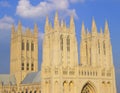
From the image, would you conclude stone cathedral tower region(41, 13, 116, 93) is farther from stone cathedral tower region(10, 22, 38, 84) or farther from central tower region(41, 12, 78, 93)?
stone cathedral tower region(10, 22, 38, 84)

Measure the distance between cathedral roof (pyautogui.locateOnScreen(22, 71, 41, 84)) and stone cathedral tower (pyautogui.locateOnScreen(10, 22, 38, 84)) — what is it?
10.2 ft

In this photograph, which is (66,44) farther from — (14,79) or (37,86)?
(14,79)

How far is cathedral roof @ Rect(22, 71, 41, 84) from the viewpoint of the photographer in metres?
101

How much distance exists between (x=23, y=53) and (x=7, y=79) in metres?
12.4

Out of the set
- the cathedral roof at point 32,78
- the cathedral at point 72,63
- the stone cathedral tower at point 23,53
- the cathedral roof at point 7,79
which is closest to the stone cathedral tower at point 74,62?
the cathedral at point 72,63

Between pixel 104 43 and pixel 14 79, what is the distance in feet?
135

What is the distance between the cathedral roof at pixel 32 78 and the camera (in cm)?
10099

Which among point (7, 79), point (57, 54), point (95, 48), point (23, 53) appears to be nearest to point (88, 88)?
point (95, 48)

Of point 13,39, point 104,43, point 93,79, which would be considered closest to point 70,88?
point 93,79

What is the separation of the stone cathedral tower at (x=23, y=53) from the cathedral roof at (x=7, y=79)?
2057 millimetres

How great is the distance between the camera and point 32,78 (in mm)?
104375

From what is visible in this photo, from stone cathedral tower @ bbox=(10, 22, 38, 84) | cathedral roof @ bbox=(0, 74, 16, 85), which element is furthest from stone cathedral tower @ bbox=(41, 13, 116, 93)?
cathedral roof @ bbox=(0, 74, 16, 85)

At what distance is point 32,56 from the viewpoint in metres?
117

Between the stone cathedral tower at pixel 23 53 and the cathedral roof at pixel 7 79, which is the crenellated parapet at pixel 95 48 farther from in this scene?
the cathedral roof at pixel 7 79
